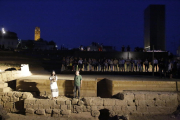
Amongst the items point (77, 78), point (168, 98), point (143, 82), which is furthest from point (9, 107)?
point (168, 98)

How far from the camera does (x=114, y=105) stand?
1112 centimetres

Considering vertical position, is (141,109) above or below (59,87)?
below

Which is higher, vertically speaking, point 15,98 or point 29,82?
point 29,82

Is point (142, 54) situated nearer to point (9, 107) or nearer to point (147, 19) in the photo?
point (147, 19)

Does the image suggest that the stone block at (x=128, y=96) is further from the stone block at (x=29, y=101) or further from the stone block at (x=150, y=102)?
the stone block at (x=29, y=101)

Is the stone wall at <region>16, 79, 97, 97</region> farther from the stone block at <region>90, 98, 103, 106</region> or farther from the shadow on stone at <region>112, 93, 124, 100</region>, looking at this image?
the shadow on stone at <region>112, 93, 124, 100</region>

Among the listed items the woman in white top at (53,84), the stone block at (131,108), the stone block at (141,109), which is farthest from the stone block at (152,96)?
the woman in white top at (53,84)

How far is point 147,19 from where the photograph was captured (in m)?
31.8

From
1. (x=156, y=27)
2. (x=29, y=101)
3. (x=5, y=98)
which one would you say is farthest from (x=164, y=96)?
(x=156, y=27)

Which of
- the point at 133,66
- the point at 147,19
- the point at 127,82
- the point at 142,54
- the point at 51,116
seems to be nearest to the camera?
the point at 51,116

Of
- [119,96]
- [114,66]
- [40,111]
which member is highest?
[114,66]

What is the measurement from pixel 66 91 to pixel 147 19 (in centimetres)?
2395

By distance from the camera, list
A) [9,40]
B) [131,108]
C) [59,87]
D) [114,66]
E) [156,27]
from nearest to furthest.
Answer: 1. [131,108]
2. [59,87]
3. [114,66]
4. [156,27]
5. [9,40]

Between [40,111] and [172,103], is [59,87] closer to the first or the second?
[40,111]
